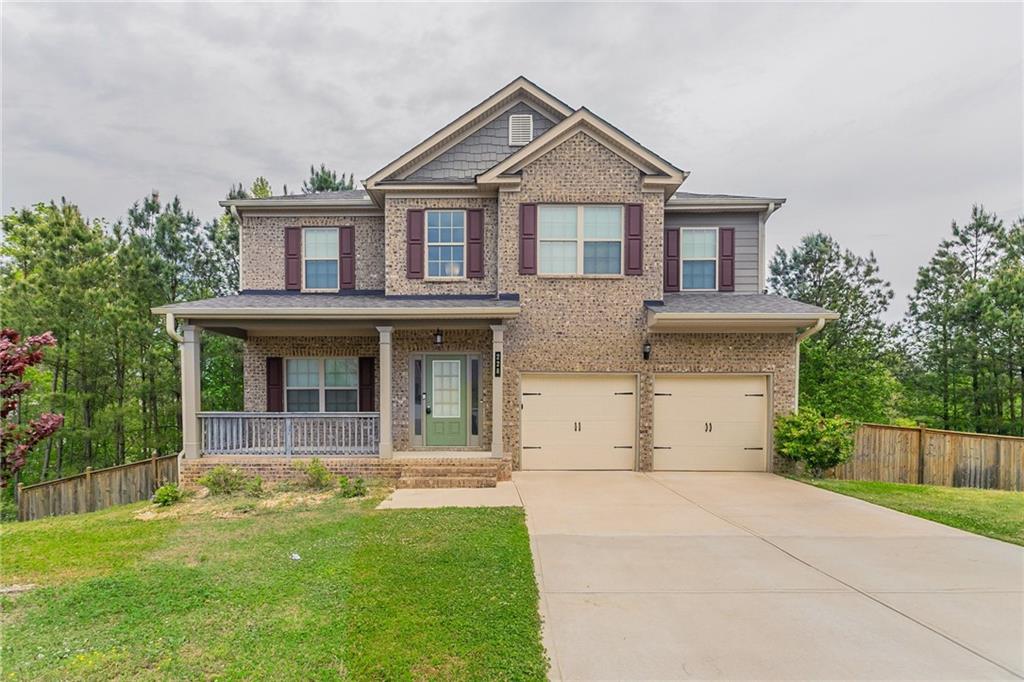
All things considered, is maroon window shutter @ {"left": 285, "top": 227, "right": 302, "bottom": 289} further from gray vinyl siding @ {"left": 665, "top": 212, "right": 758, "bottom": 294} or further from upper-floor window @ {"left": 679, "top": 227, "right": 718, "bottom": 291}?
upper-floor window @ {"left": 679, "top": 227, "right": 718, "bottom": 291}

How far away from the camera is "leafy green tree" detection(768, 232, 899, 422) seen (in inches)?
674

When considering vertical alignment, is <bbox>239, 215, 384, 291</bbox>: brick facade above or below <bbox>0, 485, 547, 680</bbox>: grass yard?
above

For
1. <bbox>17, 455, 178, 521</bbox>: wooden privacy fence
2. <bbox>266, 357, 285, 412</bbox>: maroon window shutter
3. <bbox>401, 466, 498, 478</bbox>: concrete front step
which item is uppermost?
<bbox>266, 357, 285, 412</bbox>: maroon window shutter

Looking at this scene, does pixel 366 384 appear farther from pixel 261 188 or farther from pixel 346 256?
pixel 261 188

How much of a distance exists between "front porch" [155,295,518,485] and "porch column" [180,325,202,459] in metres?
0.02

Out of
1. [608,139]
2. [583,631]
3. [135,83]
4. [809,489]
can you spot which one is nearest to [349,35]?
[135,83]

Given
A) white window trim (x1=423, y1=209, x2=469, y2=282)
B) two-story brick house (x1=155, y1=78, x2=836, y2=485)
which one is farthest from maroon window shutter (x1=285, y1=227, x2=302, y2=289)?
white window trim (x1=423, y1=209, x2=469, y2=282)

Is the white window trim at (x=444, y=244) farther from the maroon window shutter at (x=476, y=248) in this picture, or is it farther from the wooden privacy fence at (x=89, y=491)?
the wooden privacy fence at (x=89, y=491)

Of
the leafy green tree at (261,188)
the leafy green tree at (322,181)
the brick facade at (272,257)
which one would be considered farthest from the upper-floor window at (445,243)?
the leafy green tree at (261,188)

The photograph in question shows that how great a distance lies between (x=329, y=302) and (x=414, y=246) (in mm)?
2235

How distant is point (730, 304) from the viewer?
1020cm

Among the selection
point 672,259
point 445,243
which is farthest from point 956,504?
point 445,243

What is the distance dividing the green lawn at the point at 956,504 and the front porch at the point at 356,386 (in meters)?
6.65

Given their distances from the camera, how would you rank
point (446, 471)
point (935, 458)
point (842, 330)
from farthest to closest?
point (842, 330), point (935, 458), point (446, 471)
